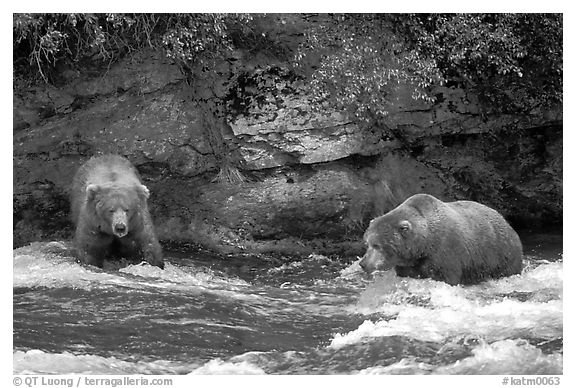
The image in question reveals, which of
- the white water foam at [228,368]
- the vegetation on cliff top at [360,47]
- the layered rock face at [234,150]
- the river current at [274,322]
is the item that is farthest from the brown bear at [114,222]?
the white water foam at [228,368]

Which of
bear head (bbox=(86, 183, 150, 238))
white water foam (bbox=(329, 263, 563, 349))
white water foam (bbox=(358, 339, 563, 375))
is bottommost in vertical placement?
white water foam (bbox=(358, 339, 563, 375))

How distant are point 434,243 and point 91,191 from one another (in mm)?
3902

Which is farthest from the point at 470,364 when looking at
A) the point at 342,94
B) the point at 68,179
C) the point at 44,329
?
the point at 68,179

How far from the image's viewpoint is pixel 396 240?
28.5 ft

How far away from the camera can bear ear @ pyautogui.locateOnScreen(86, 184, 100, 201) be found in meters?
9.77

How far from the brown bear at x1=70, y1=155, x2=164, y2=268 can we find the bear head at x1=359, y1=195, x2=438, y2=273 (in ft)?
8.96

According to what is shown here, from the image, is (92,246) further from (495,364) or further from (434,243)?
(495,364)

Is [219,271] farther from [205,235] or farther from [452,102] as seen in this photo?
[452,102]

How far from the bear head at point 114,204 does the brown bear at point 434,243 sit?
279 cm

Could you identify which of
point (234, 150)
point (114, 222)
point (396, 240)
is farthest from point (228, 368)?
point (234, 150)

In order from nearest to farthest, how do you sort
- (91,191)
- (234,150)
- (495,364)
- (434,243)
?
(495,364), (434,243), (91,191), (234,150)

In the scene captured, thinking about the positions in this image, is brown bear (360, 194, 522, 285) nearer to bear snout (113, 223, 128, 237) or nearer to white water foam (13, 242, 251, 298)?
white water foam (13, 242, 251, 298)

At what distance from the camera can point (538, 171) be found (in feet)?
39.1

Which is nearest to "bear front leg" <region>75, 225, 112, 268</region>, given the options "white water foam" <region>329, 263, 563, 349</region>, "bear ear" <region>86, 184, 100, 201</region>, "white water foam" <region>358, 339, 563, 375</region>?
"bear ear" <region>86, 184, 100, 201</region>
